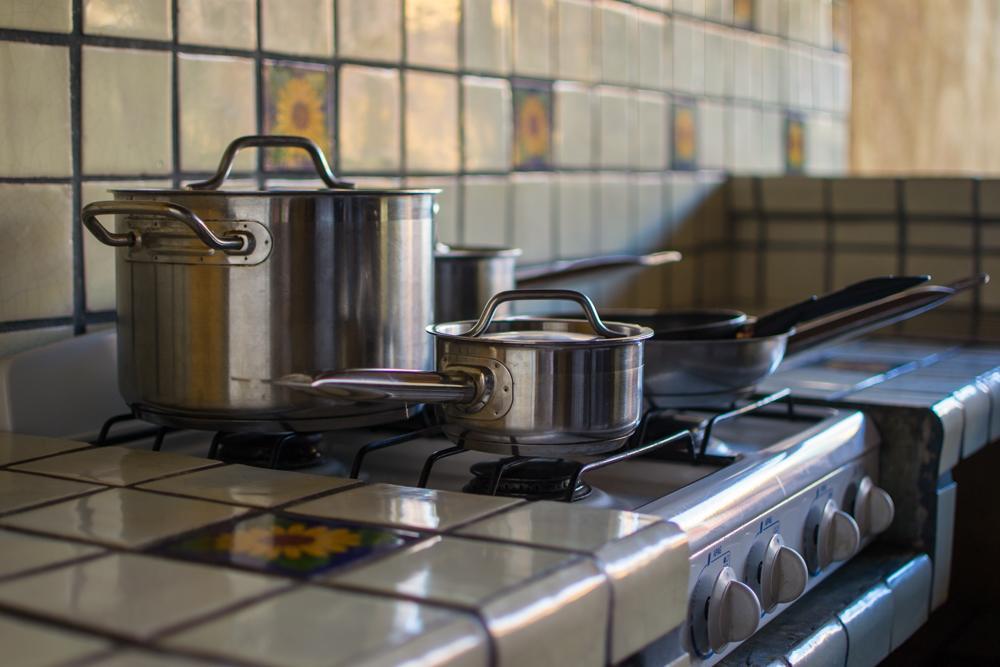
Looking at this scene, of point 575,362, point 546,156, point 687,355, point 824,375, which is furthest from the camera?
point 546,156

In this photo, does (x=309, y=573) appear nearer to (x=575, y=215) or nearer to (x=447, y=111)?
(x=447, y=111)

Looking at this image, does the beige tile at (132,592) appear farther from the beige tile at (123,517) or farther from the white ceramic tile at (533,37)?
the white ceramic tile at (533,37)

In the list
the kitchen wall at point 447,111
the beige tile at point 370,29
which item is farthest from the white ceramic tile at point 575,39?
the beige tile at point 370,29

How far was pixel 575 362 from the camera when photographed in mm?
864

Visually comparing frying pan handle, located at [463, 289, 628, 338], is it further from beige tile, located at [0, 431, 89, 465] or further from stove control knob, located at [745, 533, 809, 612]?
beige tile, located at [0, 431, 89, 465]

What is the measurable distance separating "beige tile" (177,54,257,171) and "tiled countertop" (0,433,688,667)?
0.43 meters

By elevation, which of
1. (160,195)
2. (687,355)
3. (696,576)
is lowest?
(696,576)

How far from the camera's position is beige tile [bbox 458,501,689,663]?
2.26 feet

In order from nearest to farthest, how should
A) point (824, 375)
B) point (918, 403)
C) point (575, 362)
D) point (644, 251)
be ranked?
point (575, 362)
point (918, 403)
point (824, 375)
point (644, 251)

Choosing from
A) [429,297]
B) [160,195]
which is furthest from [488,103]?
[160,195]

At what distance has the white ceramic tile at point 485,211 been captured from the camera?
1.59 m

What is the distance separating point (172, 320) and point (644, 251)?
3.95 feet

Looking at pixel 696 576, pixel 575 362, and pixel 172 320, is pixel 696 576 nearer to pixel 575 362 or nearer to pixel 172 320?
pixel 575 362

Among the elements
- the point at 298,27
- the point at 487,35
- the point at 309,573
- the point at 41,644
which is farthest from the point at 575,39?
the point at 41,644
